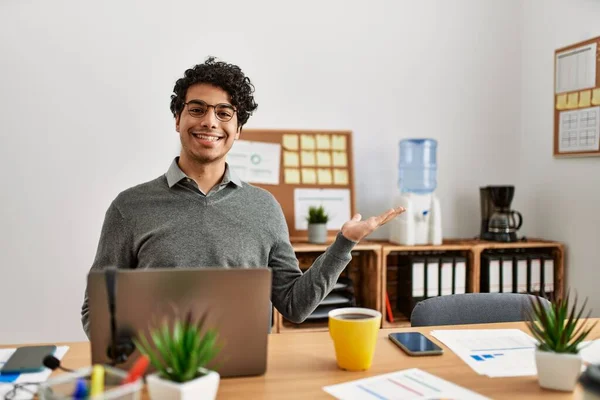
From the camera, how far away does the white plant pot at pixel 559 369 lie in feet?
3.29

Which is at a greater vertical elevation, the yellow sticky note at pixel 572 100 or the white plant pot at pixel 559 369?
the yellow sticky note at pixel 572 100

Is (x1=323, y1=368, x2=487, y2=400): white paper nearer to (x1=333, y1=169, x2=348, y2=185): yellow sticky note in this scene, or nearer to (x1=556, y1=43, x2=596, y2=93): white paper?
(x1=333, y1=169, x2=348, y2=185): yellow sticky note

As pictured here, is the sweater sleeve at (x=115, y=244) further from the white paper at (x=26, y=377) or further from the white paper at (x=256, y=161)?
the white paper at (x=256, y=161)

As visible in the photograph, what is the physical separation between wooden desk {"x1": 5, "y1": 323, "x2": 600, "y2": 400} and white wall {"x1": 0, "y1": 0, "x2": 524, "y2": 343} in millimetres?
1829

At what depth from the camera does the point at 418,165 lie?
3113 millimetres

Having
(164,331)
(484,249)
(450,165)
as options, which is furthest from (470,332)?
(450,165)

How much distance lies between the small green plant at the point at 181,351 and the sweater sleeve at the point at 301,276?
58cm

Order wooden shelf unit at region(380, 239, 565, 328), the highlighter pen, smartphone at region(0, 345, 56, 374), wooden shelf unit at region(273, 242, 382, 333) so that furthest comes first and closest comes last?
wooden shelf unit at region(380, 239, 565, 328) < wooden shelf unit at region(273, 242, 382, 333) < smartphone at region(0, 345, 56, 374) < the highlighter pen

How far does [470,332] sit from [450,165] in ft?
6.63

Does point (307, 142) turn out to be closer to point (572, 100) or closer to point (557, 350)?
point (572, 100)

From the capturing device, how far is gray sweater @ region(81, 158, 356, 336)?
5.31 ft

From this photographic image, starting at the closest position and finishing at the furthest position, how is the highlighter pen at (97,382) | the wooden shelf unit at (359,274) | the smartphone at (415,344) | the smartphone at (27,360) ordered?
the highlighter pen at (97,382) → the smartphone at (27,360) → the smartphone at (415,344) → the wooden shelf unit at (359,274)

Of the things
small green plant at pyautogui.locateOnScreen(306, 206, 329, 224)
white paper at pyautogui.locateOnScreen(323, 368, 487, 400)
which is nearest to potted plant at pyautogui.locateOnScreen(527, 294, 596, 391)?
white paper at pyautogui.locateOnScreen(323, 368, 487, 400)

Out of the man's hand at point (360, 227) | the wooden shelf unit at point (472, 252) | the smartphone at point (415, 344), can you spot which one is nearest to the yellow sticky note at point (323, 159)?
the wooden shelf unit at point (472, 252)
